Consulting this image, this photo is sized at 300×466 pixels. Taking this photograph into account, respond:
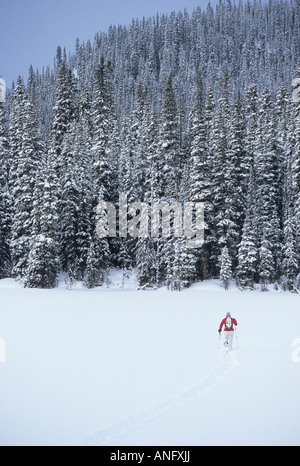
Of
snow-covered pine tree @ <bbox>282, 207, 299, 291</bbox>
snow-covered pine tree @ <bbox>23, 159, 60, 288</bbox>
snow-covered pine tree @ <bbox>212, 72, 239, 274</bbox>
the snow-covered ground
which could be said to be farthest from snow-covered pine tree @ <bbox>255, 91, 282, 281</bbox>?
snow-covered pine tree @ <bbox>23, 159, 60, 288</bbox>

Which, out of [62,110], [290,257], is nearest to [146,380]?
[290,257]

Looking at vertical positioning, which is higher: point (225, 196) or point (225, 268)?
point (225, 196)

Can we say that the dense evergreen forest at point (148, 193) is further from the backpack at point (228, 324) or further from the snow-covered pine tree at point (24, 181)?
the backpack at point (228, 324)

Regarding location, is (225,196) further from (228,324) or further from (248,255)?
(228,324)

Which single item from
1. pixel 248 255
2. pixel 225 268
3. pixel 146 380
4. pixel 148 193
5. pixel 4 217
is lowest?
pixel 146 380

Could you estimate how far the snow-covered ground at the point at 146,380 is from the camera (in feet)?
25.9

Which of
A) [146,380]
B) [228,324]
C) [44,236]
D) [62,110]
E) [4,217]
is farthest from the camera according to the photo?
[62,110]

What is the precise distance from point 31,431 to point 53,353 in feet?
17.7

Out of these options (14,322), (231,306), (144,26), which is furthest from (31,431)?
(144,26)

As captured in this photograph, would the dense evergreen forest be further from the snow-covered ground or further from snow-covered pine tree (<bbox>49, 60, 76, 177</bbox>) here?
the snow-covered ground

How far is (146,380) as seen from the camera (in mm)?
10688

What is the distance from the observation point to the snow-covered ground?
→ 7895 mm

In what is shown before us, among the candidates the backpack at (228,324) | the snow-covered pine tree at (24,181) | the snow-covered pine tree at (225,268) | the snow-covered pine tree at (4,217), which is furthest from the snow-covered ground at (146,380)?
the snow-covered pine tree at (4,217)

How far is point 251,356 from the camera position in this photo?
1309 cm
